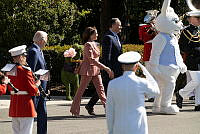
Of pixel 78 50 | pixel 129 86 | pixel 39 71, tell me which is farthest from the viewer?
pixel 78 50

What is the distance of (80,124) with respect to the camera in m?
10.9

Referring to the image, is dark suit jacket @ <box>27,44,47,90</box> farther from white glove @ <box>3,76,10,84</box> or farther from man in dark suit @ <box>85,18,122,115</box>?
man in dark suit @ <box>85,18,122,115</box>

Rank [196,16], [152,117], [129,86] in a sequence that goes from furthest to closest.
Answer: [196,16] → [152,117] → [129,86]

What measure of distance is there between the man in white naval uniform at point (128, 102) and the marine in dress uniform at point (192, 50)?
5.85 meters

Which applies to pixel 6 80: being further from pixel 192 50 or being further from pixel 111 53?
pixel 192 50

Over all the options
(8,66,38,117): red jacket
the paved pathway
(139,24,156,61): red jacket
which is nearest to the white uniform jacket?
(8,66,38,117): red jacket

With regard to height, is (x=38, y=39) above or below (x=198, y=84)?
above

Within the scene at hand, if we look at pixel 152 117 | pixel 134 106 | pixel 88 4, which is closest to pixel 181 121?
pixel 152 117

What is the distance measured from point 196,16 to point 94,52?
2.52m

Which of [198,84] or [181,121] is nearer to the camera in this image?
[181,121]

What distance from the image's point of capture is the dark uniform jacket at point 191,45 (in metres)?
12.6

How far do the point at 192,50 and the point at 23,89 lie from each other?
205 inches

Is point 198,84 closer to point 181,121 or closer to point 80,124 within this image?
point 181,121

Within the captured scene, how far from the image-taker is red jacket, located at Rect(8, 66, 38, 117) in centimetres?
833
